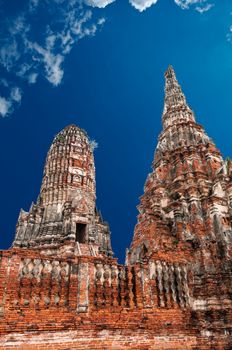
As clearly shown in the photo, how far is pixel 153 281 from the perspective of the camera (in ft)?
33.0

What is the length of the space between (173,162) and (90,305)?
1115 centimetres

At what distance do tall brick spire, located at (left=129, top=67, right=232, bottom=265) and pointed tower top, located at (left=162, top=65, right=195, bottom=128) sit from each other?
84cm

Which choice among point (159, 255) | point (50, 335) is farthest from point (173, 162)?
point (50, 335)

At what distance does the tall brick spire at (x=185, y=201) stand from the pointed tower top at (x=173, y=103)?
835 millimetres

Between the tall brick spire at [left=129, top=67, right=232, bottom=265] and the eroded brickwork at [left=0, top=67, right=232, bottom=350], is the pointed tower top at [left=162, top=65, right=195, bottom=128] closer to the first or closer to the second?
the tall brick spire at [left=129, top=67, right=232, bottom=265]

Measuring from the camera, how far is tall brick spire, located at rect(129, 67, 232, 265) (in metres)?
11.9

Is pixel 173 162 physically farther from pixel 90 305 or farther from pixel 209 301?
pixel 90 305

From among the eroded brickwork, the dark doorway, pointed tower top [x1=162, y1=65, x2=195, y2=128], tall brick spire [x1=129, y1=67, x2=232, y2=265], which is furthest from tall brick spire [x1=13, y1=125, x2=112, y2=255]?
pointed tower top [x1=162, y1=65, x2=195, y2=128]

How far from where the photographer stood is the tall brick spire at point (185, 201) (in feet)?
39.0

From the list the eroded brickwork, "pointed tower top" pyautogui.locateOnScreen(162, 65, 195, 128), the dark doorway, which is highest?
"pointed tower top" pyautogui.locateOnScreen(162, 65, 195, 128)

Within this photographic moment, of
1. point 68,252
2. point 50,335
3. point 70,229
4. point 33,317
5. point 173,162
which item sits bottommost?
point 50,335

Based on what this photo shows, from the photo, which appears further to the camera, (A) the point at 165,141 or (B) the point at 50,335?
(A) the point at 165,141

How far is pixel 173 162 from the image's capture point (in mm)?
17516

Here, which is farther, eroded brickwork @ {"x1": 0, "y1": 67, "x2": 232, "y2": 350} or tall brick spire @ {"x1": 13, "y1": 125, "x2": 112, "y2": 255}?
tall brick spire @ {"x1": 13, "y1": 125, "x2": 112, "y2": 255}
